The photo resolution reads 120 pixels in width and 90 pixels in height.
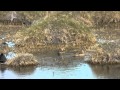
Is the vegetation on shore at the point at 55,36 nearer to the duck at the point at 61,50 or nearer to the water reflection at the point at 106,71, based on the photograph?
the duck at the point at 61,50

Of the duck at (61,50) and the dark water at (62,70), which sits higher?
the duck at (61,50)

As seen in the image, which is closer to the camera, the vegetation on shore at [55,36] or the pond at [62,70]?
the pond at [62,70]

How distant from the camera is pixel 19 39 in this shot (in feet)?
59.0

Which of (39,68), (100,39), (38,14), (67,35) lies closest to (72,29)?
(67,35)

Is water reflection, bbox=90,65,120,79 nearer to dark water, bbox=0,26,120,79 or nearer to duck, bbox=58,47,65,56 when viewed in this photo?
dark water, bbox=0,26,120,79

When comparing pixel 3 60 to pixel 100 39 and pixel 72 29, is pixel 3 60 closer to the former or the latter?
pixel 72 29

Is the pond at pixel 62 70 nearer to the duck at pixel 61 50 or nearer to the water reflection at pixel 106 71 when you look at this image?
the water reflection at pixel 106 71

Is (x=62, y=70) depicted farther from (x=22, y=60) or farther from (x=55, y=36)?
(x=55, y=36)

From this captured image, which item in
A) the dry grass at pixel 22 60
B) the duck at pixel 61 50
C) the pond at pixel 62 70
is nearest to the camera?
the pond at pixel 62 70

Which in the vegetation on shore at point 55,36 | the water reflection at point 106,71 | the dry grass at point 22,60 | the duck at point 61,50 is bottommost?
the water reflection at point 106,71

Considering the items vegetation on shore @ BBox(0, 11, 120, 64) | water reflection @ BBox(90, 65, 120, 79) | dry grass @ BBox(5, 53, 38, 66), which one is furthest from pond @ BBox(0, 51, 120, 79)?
vegetation on shore @ BBox(0, 11, 120, 64)

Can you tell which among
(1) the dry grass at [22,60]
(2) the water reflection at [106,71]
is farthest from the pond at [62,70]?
(1) the dry grass at [22,60]

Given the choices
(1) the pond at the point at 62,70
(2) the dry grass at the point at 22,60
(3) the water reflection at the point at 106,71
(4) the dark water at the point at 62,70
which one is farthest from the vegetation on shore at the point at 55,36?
(2) the dry grass at the point at 22,60

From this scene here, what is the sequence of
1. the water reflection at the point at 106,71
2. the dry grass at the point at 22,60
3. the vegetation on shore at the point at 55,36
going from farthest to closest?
the vegetation on shore at the point at 55,36
the dry grass at the point at 22,60
the water reflection at the point at 106,71
